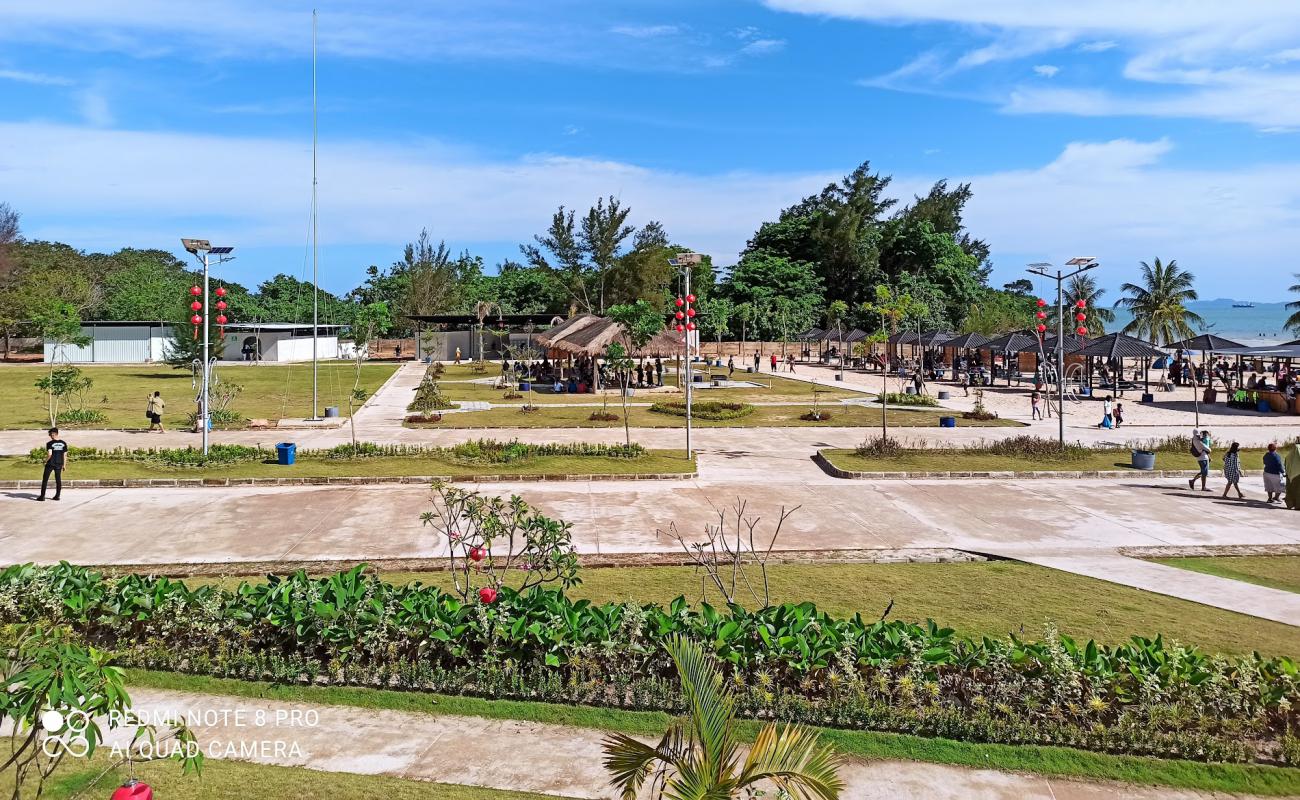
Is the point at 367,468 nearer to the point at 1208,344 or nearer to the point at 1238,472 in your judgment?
the point at 1238,472

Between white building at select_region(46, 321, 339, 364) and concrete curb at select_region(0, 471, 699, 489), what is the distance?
148 ft

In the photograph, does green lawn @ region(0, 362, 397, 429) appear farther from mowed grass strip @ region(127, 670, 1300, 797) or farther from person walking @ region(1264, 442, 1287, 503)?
person walking @ region(1264, 442, 1287, 503)

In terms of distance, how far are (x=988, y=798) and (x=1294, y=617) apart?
6.93 metres

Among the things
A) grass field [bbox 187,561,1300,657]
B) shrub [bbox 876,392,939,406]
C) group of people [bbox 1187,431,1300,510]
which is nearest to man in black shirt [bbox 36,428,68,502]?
grass field [bbox 187,561,1300,657]

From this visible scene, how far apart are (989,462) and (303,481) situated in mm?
16233

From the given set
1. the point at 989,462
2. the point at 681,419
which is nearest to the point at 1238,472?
the point at 989,462

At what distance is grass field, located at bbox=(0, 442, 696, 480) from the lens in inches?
782

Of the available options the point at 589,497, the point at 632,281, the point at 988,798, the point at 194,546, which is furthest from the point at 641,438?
the point at 632,281

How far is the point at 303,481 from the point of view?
19672mm

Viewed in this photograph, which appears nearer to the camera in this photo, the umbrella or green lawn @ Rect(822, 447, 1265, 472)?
green lawn @ Rect(822, 447, 1265, 472)

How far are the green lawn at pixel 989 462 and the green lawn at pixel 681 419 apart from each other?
748 cm

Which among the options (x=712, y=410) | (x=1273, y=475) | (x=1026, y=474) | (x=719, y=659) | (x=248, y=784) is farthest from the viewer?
(x=712, y=410)

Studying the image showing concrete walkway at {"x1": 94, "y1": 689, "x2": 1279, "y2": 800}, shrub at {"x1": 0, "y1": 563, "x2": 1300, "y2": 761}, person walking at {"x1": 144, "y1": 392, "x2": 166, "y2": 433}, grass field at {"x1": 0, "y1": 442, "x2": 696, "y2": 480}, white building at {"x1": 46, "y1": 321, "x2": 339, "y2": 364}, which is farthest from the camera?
white building at {"x1": 46, "y1": 321, "x2": 339, "y2": 364}

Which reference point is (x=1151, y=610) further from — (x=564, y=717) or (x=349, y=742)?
(x=349, y=742)
